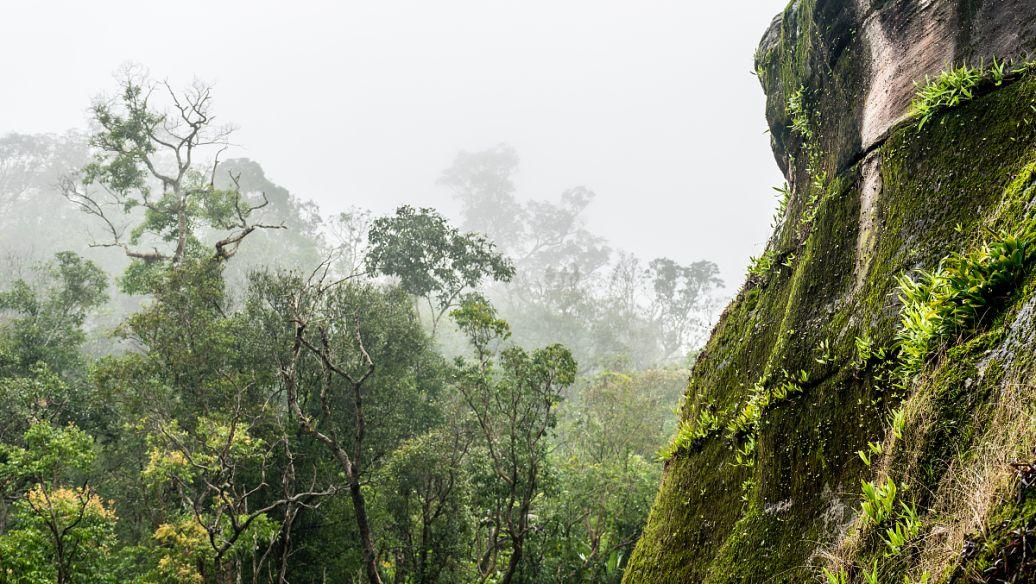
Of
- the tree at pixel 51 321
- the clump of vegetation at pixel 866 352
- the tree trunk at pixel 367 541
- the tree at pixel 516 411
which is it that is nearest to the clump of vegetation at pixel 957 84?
the clump of vegetation at pixel 866 352

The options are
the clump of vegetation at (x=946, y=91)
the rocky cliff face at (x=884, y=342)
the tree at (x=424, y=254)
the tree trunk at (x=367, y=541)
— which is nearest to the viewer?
the rocky cliff face at (x=884, y=342)

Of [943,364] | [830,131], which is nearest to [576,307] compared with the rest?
[830,131]

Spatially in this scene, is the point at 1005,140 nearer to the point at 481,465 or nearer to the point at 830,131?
the point at 830,131

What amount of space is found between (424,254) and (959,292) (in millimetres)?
20735

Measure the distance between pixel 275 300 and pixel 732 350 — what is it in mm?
12560

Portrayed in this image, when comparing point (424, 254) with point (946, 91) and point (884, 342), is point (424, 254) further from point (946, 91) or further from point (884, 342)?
point (884, 342)

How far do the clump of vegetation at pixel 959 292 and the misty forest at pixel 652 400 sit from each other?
16 mm

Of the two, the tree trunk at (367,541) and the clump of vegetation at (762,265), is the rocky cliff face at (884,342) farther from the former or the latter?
the tree trunk at (367,541)

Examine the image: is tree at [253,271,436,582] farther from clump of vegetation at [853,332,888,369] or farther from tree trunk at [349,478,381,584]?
clump of vegetation at [853,332,888,369]

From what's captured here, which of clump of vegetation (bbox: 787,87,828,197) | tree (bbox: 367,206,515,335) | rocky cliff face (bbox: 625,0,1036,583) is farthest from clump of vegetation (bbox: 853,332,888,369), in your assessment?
tree (bbox: 367,206,515,335)

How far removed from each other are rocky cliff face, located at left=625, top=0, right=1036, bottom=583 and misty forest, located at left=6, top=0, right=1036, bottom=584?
0.06ft

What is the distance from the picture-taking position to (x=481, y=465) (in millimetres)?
10055

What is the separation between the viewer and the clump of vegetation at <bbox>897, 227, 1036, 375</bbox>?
2322mm

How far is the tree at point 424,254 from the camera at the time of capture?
22.0m
